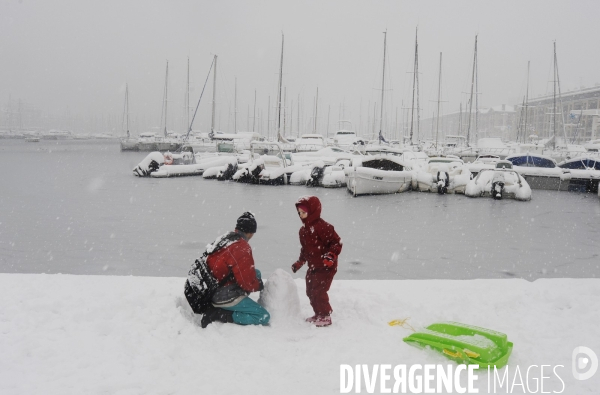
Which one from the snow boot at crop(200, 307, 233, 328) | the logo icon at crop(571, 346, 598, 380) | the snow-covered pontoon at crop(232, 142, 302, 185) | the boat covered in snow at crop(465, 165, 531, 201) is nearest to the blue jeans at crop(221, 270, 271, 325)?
the snow boot at crop(200, 307, 233, 328)

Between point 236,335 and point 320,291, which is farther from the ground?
point 320,291

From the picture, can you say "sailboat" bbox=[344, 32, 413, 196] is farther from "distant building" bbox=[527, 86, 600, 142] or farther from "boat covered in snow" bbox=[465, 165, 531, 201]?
"distant building" bbox=[527, 86, 600, 142]

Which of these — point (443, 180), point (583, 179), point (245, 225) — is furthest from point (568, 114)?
point (245, 225)

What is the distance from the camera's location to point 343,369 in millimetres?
4062

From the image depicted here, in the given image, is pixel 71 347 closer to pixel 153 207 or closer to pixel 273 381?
pixel 273 381

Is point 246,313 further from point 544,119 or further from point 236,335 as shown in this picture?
point 544,119

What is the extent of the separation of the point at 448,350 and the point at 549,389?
823mm

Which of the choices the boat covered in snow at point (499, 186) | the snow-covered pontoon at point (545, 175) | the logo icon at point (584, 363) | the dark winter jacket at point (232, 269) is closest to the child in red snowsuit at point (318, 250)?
the dark winter jacket at point (232, 269)

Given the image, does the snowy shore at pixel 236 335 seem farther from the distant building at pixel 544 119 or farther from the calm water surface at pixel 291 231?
the distant building at pixel 544 119

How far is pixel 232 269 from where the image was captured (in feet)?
15.7

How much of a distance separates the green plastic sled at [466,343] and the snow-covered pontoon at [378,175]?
1678 centimetres

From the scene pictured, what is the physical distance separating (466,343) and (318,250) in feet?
5.45

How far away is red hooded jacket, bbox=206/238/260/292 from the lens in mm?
4793

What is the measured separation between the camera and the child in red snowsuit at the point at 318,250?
5.07m
